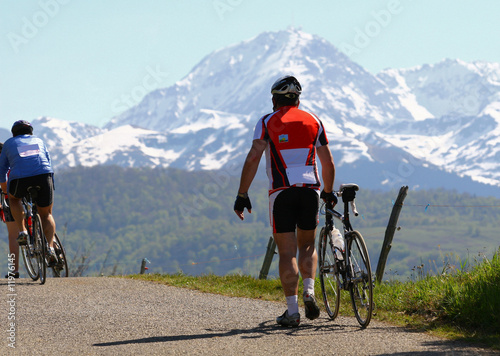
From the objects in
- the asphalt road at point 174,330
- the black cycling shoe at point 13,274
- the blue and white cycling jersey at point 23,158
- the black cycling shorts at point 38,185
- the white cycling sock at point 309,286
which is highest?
the blue and white cycling jersey at point 23,158

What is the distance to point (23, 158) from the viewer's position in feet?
33.7

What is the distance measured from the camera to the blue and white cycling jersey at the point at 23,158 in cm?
1025

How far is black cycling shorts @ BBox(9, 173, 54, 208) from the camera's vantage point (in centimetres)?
1028

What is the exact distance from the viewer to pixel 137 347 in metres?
5.94

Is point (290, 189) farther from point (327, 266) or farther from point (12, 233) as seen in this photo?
point (12, 233)

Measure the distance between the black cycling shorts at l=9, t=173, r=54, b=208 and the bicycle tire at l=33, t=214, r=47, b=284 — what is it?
278mm

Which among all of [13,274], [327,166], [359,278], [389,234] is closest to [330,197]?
[327,166]

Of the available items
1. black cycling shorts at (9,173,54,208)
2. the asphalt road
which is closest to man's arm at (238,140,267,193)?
the asphalt road

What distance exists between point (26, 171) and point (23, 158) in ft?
0.69

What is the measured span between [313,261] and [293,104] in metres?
1.72

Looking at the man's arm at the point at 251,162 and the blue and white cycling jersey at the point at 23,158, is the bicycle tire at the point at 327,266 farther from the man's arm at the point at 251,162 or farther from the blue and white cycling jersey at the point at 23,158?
the blue and white cycling jersey at the point at 23,158

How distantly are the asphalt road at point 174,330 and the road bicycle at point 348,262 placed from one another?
244 millimetres

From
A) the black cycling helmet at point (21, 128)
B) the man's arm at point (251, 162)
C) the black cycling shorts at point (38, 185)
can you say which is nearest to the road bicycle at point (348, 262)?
the man's arm at point (251, 162)

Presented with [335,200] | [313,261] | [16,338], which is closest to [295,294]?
[313,261]
